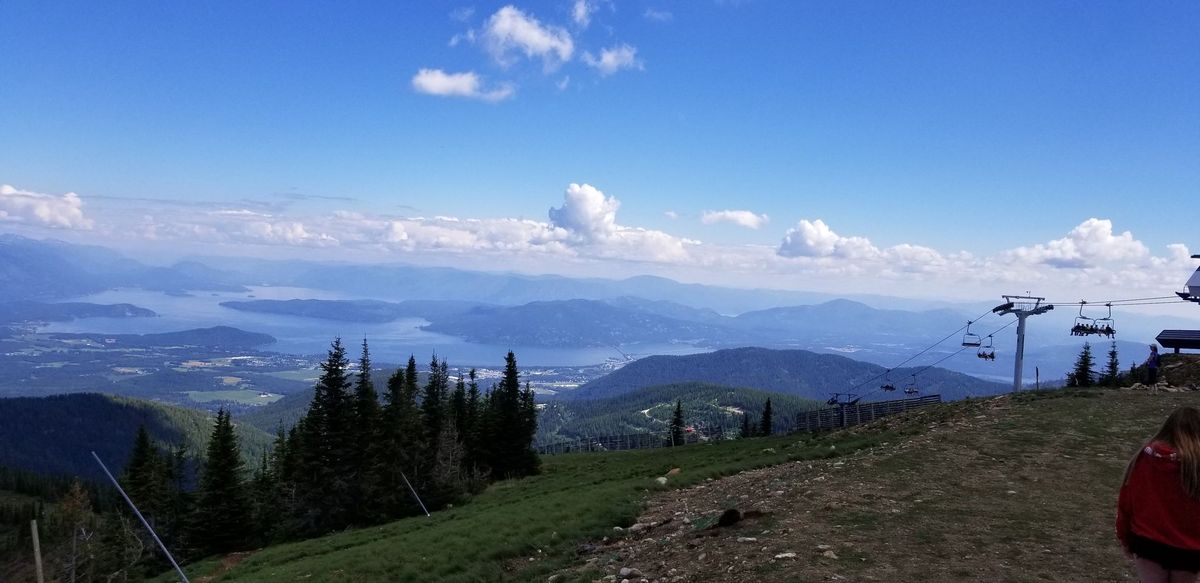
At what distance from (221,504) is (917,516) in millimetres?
53722

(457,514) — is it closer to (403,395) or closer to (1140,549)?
(403,395)

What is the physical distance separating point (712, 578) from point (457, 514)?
24.6 meters

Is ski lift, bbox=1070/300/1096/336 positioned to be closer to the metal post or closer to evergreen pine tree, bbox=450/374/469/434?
the metal post

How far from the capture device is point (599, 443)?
383ft

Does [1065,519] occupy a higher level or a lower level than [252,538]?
higher

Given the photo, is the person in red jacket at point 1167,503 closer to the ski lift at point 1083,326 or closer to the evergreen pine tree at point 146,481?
the ski lift at point 1083,326

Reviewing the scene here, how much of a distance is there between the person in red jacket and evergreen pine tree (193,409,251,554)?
190 ft

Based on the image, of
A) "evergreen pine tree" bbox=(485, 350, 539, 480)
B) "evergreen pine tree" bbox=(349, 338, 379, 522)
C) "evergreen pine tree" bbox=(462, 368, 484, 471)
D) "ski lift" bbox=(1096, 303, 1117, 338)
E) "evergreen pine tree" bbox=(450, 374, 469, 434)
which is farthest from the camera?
"evergreen pine tree" bbox=(450, 374, 469, 434)

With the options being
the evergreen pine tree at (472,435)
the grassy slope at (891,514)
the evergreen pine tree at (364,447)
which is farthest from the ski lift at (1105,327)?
the evergreen pine tree at (364,447)

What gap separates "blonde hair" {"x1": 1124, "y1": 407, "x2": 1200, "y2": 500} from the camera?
5574 millimetres

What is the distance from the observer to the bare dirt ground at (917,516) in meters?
10.2

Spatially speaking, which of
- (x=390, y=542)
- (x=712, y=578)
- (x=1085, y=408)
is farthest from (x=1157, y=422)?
(x=390, y=542)

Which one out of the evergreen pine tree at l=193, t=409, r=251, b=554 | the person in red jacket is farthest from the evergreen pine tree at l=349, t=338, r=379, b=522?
the person in red jacket

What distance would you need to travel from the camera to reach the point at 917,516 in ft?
42.8
